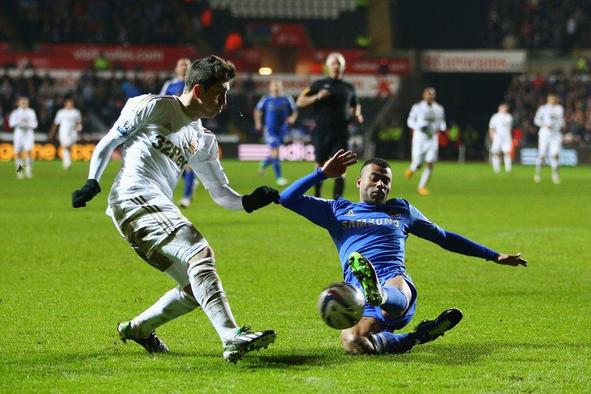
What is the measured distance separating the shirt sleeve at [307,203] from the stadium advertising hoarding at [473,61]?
38.3 metres

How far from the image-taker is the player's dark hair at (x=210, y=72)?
6.76 meters

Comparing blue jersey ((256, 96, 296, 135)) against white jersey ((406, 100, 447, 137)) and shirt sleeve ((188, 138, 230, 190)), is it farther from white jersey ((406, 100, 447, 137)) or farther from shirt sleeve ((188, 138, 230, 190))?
shirt sleeve ((188, 138, 230, 190))

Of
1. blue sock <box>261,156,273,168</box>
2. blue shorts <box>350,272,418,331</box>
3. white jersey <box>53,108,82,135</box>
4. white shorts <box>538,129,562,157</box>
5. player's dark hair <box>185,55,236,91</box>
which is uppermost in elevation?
player's dark hair <box>185,55,236,91</box>

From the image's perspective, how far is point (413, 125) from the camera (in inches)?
1046

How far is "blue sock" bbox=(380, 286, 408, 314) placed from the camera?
279 inches

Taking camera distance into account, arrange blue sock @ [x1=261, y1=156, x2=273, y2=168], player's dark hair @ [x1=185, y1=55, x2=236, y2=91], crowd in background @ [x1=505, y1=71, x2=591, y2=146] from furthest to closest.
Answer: crowd in background @ [x1=505, y1=71, x2=591, y2=146], blue sock @ [x1=261, y1=156, x2=273, y2=168], player's dark hair @ [x1=185, y1=55, x2=236, y2=91]

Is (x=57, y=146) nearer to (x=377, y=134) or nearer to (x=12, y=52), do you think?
(x=12, y=52)

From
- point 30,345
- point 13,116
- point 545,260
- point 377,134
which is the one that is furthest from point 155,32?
point 30,345

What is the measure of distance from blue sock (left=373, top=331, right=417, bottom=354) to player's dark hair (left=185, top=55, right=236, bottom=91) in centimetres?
189

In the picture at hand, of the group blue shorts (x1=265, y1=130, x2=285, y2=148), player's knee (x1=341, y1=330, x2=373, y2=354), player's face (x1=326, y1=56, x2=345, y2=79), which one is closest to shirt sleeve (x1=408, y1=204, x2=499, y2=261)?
player's knee (x1=341, y1=330, x2=373, y2=354)

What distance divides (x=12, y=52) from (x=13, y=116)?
12447mm

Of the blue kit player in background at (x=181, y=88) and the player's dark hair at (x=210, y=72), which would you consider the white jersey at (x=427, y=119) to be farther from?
the player's dark hair at (x=210, y=72)

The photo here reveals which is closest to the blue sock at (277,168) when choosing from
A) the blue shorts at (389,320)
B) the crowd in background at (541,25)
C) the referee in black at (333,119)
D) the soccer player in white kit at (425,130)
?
the soccer player in white kit at (425,130)

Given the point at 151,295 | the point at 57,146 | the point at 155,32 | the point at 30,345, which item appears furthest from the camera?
the point at 155,32
